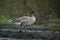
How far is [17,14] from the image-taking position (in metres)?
22.1

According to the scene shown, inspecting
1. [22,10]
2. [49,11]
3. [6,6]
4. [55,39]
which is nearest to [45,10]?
[49,11]

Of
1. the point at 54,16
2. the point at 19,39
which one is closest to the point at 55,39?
the point at 19,39

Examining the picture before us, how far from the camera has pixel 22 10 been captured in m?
22.6

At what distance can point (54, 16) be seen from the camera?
2200cm

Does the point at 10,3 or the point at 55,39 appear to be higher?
the point at 10,3

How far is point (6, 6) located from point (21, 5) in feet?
4.41

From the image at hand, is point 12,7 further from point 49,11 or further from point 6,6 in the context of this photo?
point 49,11

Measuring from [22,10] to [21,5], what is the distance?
2.03 ft

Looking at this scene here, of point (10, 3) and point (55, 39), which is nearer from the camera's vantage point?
point (55, 39)

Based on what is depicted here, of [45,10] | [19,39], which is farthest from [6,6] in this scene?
[19,39]

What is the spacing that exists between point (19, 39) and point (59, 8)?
1269cm

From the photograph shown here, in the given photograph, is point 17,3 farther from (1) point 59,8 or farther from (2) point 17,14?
(1) point 59,8

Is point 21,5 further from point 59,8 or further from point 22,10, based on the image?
point 59,8

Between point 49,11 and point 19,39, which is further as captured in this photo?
point 49,11
